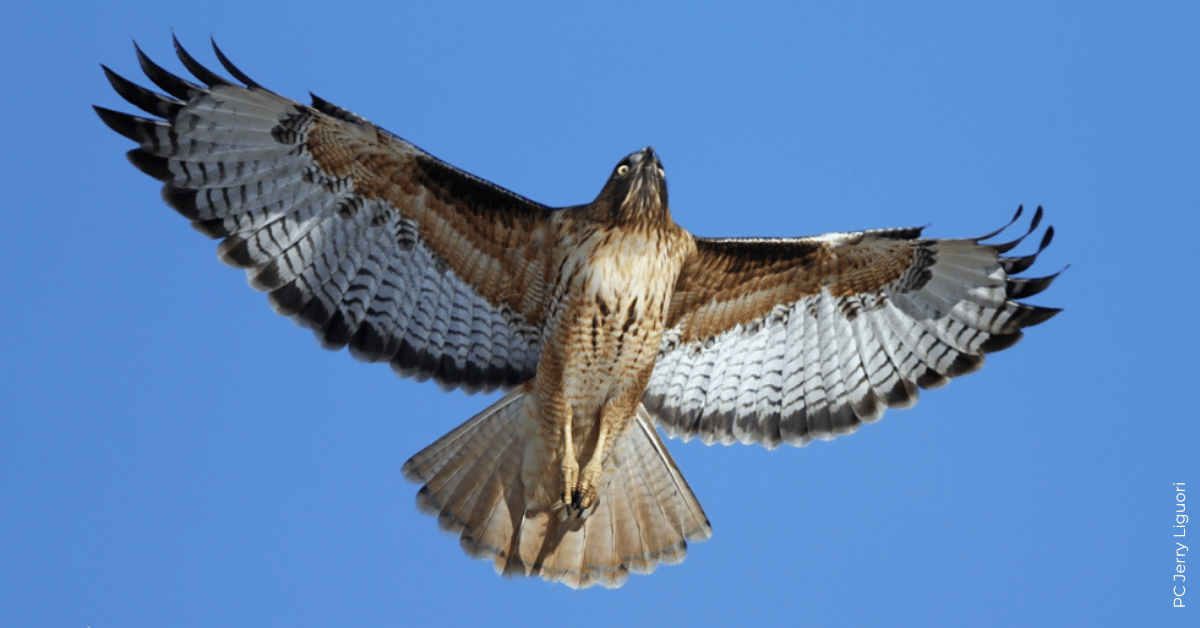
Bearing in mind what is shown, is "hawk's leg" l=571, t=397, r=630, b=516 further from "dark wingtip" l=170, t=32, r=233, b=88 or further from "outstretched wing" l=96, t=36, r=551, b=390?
"dark wingtip" l=170, t=32, r=233, b=88

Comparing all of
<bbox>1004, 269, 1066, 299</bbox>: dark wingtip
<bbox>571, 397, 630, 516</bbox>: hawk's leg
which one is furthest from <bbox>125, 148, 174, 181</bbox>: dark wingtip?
<bbox>1004, 269, 1066, 299</bbox>: dark wingtip

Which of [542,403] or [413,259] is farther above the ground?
[413,259]

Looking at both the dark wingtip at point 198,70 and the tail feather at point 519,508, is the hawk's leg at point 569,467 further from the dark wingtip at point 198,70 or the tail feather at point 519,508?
the dark wingtip at point 198,70

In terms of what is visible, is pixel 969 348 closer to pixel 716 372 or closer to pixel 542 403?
pixel 716 372

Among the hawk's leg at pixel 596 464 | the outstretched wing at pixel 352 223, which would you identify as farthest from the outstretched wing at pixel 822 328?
the outstretched wing at pixel 352 223

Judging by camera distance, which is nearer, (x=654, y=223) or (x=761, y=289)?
(x=654, y=223)

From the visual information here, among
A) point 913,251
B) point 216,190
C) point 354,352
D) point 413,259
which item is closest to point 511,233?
point 413,259
